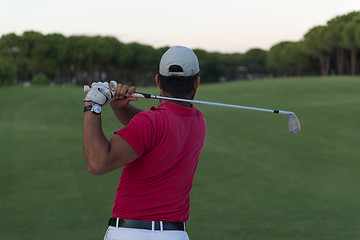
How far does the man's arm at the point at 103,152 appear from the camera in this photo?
2508mm

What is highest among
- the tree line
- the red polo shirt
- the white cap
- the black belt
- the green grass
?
the tree line

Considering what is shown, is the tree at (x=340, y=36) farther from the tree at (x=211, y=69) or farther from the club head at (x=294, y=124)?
the club head at (x=294, y=124)

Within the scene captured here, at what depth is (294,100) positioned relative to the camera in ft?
105

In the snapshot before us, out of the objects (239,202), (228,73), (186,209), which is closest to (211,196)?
(239,202)

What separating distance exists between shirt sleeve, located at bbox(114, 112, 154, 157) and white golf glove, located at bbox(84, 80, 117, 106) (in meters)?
0.28

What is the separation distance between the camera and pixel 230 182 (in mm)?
11375

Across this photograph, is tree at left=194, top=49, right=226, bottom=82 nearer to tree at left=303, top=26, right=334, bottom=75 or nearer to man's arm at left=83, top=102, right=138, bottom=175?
tree at left=303, top=26, right=334, bottom=75

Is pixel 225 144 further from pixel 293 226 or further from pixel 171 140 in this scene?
pixel 171 140

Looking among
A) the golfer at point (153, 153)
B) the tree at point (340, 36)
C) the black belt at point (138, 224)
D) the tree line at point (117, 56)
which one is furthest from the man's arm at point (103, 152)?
the tree at point (340, 36)

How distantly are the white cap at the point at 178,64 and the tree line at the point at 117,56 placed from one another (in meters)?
65.6

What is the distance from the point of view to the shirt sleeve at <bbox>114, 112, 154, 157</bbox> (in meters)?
2.56

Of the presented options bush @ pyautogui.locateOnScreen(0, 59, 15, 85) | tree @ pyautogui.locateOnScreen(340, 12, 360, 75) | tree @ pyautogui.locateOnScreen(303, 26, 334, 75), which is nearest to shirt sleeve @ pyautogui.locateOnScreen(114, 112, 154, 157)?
bush @ pyautogui.locateOnScreen(0, 59, 15, 85)

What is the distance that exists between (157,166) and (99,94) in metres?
0.53

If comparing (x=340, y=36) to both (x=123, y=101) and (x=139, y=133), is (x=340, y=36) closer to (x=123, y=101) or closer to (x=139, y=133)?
(x=123, y=101)
